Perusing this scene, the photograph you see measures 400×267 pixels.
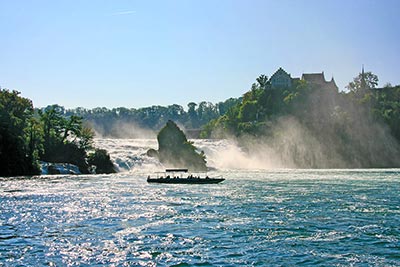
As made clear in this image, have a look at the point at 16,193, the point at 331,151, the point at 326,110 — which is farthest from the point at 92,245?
the point at 326,110

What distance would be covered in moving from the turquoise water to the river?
0.16ft

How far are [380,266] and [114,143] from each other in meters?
84.9

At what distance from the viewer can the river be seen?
2362 cm

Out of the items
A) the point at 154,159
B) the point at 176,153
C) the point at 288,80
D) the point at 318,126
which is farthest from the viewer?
the point at 288,80

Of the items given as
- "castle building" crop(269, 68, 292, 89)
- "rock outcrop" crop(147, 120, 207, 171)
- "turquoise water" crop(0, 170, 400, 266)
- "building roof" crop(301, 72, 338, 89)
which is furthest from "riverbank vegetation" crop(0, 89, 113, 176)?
"building roof" crop(301, 72, 338, 89)

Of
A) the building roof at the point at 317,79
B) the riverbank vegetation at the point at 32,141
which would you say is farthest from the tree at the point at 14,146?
the building roof at the point at 317,79

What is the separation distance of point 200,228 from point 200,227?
Answer: 0.33m

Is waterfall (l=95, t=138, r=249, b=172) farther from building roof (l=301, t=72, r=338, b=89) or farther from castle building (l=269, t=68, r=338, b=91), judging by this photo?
building roof (l=301, t=72, r=338, b=89)

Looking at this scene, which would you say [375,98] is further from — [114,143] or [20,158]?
[20,158]

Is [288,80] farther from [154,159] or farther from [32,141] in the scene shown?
[32,141]

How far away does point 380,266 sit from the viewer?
2206cm

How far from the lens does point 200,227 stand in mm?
30844

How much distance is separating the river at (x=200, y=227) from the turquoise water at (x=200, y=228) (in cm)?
5

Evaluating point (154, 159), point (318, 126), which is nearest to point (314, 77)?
point (318, 126)
